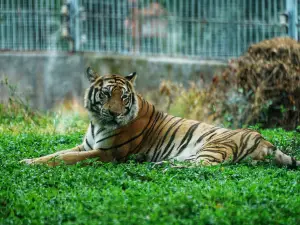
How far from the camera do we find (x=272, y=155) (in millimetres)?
8922

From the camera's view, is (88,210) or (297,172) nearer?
(88,210)

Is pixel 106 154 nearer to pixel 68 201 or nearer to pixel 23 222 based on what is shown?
pixel 68 201

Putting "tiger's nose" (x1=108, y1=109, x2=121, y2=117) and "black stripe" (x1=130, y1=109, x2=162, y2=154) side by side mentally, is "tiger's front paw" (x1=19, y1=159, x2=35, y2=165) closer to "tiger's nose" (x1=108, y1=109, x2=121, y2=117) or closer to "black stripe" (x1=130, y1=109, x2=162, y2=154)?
"tiger's nose" (x1=108, y1=109, x2=121, y2=117)

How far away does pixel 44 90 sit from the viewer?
16438 mm

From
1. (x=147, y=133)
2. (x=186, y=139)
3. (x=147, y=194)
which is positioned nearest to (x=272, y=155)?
(x=186, y=139)

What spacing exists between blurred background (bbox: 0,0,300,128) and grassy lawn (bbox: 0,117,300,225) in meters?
7.23

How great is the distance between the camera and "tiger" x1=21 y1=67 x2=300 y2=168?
9172 millimetres

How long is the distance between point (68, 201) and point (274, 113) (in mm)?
8113

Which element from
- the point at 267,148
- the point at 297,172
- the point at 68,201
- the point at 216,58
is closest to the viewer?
the point at 68,201

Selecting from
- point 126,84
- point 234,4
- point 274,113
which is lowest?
point 274,113

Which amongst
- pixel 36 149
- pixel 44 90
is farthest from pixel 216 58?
pixel 36 149

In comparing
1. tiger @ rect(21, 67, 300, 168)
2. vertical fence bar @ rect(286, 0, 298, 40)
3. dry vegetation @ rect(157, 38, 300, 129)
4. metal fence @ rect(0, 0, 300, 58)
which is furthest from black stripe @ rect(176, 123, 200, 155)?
vertical fence bar @ rect(286, 0, 298, 40)

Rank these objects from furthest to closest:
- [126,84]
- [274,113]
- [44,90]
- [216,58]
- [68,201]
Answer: [216,58] < [44,90] < [274,113] < [126,84] < [68,201]

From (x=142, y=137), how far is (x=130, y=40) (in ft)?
24.9
